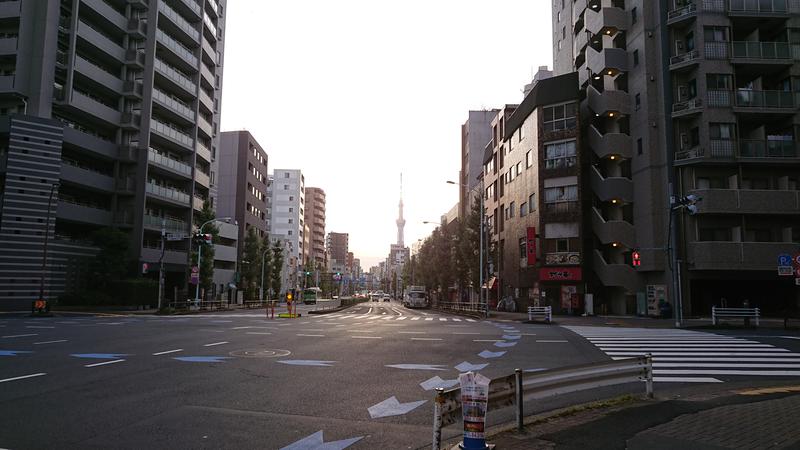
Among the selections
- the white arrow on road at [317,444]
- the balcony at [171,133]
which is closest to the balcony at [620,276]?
the white arrow on road at [317,444]

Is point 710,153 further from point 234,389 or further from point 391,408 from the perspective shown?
point 234,389

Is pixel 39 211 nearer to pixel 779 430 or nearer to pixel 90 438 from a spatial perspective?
pixel 90 438

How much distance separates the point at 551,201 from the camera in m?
42.6

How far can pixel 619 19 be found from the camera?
132 feet

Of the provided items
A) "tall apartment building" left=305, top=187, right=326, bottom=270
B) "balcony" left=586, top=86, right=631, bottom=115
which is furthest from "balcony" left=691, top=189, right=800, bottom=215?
"tall apartment building" left=305, top=187, right=326, bottom=270

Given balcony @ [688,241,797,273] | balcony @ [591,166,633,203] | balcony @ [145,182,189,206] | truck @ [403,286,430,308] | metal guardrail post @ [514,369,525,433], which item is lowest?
truck @ [403,286,430,308]

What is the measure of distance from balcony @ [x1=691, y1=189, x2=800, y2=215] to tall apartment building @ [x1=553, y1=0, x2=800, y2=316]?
0.21 feet

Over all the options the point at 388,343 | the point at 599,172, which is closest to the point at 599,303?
the point at 599,172

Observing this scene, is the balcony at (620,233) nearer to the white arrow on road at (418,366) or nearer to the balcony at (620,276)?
the balcony at (620,276)

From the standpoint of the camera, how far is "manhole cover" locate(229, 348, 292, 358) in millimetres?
13258

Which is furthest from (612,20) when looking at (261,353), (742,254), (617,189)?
(261,353)

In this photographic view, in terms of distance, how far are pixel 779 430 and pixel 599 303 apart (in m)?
37.0

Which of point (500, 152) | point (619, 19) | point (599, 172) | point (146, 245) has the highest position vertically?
point (619, 19)

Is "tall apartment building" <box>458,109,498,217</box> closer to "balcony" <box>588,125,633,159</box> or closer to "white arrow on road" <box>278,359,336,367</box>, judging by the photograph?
"balcony" <box>588,125,633,159</box>
